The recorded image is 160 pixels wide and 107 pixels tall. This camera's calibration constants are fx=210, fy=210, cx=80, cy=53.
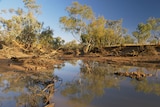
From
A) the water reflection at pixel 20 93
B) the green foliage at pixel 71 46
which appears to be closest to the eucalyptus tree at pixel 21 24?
the green foliage at pixel 71 46

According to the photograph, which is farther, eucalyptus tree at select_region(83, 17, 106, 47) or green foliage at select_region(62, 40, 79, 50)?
green foliage at select_region(62, 40, 79, 50)

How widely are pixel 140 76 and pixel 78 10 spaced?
117 feet

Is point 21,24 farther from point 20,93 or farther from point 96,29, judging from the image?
point 20,93

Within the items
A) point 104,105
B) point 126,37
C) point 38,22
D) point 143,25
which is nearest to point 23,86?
point 104,105

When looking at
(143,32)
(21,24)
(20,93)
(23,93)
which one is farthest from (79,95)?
(143,32)

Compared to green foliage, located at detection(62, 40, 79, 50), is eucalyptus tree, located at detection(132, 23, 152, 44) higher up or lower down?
higher up

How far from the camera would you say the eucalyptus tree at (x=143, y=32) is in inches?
2643

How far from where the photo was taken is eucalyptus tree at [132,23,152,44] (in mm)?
67125

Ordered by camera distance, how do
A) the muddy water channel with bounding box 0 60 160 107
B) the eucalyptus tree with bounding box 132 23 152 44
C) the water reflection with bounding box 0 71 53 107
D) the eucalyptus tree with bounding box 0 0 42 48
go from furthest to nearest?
the eucalyptus tree with bounding box 132 23 152 44 < the eucalyptus tree with bounding box 0 0 42 48 < the muddy water channel with bounding box 0 60 160 107 < the water reflection with bounding box 0 71 53 107

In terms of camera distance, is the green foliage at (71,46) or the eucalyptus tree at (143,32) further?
the eucalyptus tree at (143,32)

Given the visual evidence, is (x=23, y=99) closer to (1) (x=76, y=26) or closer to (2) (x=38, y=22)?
(2) (x=38, y=22)

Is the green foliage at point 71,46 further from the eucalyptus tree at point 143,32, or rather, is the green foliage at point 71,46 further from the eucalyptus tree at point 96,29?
the eucalyptus tree at point 143,32

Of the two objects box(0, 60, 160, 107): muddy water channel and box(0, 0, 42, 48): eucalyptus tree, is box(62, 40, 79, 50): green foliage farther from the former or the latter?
box(0, 60, 160, 107): muddy water channel

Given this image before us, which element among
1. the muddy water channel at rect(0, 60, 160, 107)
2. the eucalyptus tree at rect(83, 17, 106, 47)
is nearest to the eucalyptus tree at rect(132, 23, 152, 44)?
the eucalyptus tree at rect(83, 17, 106, 47)
